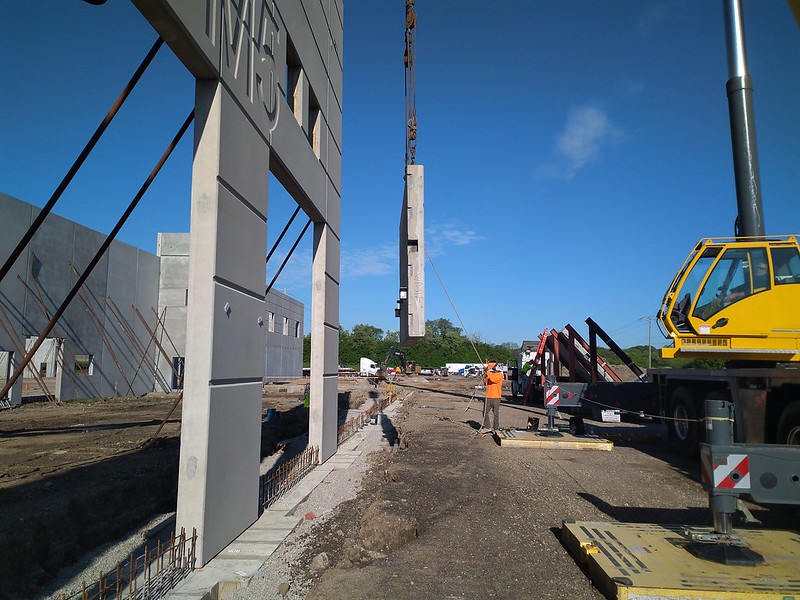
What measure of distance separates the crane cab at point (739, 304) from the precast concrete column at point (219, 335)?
690cm

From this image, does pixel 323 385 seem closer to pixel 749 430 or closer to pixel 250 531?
pixel 250 531

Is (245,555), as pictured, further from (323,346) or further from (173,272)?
(173,272)

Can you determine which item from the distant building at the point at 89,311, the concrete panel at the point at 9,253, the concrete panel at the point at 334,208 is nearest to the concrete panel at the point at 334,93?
the concrete panel at the point at 334,208

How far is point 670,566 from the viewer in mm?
4551

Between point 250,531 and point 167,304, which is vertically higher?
point 167,304

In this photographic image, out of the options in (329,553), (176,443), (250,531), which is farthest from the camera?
(176,443)

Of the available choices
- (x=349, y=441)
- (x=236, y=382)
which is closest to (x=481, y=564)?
(x=236, y=382)

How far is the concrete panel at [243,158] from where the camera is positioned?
5.44 metres

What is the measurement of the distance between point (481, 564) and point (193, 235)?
13.5 feet

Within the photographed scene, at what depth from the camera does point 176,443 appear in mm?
12633

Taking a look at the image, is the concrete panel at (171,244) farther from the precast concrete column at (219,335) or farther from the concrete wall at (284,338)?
the precast concrete column at (219,335)

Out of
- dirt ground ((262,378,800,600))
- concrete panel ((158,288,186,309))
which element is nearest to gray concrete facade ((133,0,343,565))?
dirt ground ((262,378,800,600))

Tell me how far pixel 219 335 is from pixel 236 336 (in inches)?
18.2

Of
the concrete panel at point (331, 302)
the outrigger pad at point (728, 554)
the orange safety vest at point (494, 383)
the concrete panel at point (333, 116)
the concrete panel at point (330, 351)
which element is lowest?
the outrigger pad at point (728, 554)
